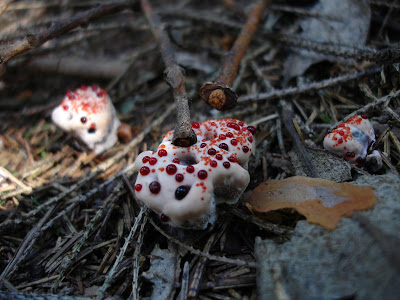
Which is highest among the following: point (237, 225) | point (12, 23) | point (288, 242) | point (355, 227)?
point (12, 23)

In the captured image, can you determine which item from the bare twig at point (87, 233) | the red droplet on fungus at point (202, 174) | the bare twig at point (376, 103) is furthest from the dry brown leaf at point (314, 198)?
the bare twig at point (87, 233)

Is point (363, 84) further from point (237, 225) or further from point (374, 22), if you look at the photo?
point (237, 225)

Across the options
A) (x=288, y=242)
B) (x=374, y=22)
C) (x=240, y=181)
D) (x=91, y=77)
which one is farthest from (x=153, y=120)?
(x=374, y=22)

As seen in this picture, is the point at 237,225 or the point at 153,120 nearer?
the point at 237,225

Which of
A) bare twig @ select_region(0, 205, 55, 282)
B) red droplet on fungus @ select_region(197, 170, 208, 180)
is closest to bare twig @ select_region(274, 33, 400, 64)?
red droplet on fungus @ select_region(197, 170, 208, 180)

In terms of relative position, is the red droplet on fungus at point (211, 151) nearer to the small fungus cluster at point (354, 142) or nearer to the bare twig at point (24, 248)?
the small fungus cluster at point (354, 142)

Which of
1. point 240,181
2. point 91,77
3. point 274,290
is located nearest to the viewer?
point 274,290

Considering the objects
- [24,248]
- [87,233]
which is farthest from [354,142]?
[24,248]
